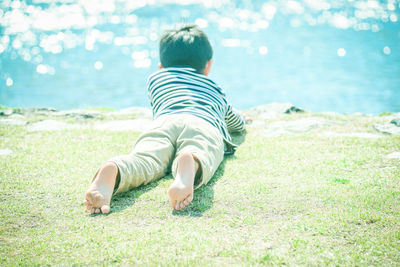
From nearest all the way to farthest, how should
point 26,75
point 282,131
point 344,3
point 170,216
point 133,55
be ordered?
point 170,216
point 282,131
point 26,75
point 133,55
point 344,3

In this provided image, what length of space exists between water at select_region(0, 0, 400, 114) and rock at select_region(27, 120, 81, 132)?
4.70 meters

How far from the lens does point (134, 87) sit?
1080 cm

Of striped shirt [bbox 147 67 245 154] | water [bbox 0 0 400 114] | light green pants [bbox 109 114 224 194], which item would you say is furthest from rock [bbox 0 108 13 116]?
water [bbox 0 0 400 114]

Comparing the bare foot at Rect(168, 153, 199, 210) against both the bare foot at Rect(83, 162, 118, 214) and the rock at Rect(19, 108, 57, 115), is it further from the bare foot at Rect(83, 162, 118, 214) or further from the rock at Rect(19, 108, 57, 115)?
the rock at Rect(19, 108, 57, 115)

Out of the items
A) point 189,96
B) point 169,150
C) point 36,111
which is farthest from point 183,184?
point 36,111

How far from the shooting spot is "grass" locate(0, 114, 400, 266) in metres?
2.10

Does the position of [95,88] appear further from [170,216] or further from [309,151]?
[170,216]

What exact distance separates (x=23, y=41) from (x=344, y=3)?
10.9 metres

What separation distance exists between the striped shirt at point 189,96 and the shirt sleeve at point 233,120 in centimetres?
14

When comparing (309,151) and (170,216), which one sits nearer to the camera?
Result: (170,216)

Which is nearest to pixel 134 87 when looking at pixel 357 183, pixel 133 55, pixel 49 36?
pixel 133 55

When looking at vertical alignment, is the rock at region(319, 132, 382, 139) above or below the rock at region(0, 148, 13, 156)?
above

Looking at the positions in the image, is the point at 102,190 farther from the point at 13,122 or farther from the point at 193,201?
the point at 13,122

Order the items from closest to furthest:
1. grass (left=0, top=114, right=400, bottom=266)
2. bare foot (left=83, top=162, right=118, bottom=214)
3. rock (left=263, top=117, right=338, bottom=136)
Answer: grass (left=0, top=114, right=400, bottom=266) → bare foot (left=83, top=162, right=118, bottom=214) → rock (left=263, top=117, right=338, bottom=136)
